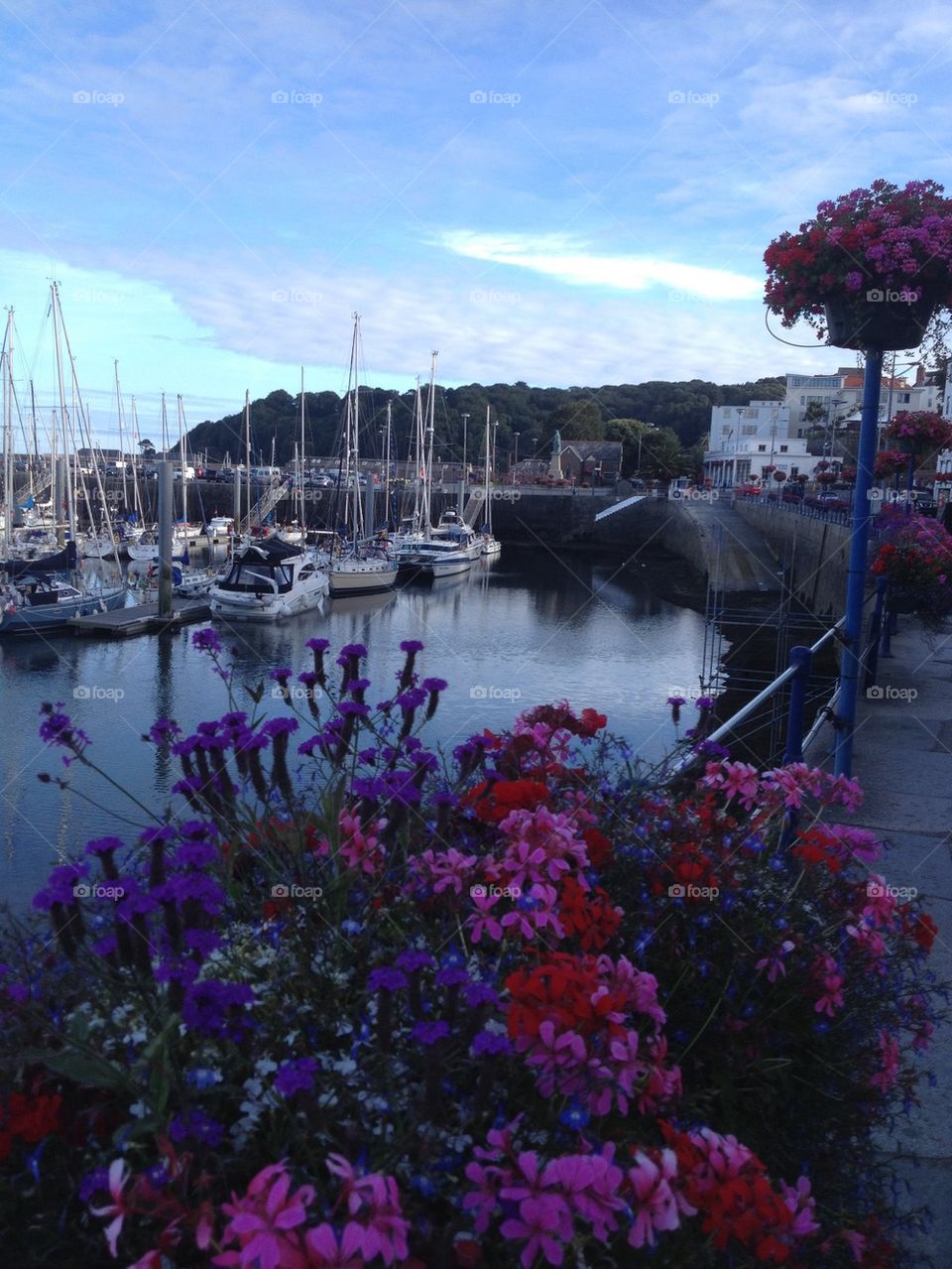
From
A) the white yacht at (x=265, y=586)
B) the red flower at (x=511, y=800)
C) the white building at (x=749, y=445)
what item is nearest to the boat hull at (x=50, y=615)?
the white yacht at (x=265, y=586)

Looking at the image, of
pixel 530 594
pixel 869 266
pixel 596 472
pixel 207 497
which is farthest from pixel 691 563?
pixel 869 266

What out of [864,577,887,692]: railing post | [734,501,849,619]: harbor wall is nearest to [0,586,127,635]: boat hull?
[734,501,849,619]: harbor wall

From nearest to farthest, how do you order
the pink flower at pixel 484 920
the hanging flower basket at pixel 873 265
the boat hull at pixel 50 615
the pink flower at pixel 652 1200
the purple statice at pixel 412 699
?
the pink flower at pixel 652 1200 < the pink flower at pixel 484 920 < the purple statice at pixel 412 699 < the hanging flower basket at pixel 873 265 < the boat hull at pixel 50 615

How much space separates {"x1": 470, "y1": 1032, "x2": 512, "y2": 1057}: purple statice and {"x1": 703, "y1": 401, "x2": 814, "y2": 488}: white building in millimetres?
64316

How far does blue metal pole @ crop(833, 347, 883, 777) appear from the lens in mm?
4559

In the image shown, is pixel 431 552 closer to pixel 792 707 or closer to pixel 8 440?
pixel 8 440

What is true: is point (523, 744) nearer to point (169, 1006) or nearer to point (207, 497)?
point (169, 1006)

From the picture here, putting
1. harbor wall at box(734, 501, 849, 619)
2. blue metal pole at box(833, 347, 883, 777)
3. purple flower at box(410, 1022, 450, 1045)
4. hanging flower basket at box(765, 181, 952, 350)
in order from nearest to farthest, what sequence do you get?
purple flower at box(410, 1022, 450, 1045) < hanging flower basket at box(765, 181, 952, 350) < blue metal pole at box(833, 347, 883, 777) < harbor wall at box(734, 501, 849, 619)

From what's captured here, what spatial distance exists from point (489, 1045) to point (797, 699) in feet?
9.74

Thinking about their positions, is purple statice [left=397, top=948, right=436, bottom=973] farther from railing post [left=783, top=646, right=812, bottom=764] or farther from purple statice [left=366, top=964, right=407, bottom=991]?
railing post [left=783, top=646, right=812, bottom=764]

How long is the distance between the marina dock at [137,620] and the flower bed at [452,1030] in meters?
24.5

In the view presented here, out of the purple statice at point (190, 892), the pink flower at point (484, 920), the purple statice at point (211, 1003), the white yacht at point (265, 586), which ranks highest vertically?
the purple statice at point (190, 892)

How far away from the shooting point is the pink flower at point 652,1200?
120 centimetres

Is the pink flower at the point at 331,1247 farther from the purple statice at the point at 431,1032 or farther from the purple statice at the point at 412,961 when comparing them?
the purple statice at the point at 412,961
